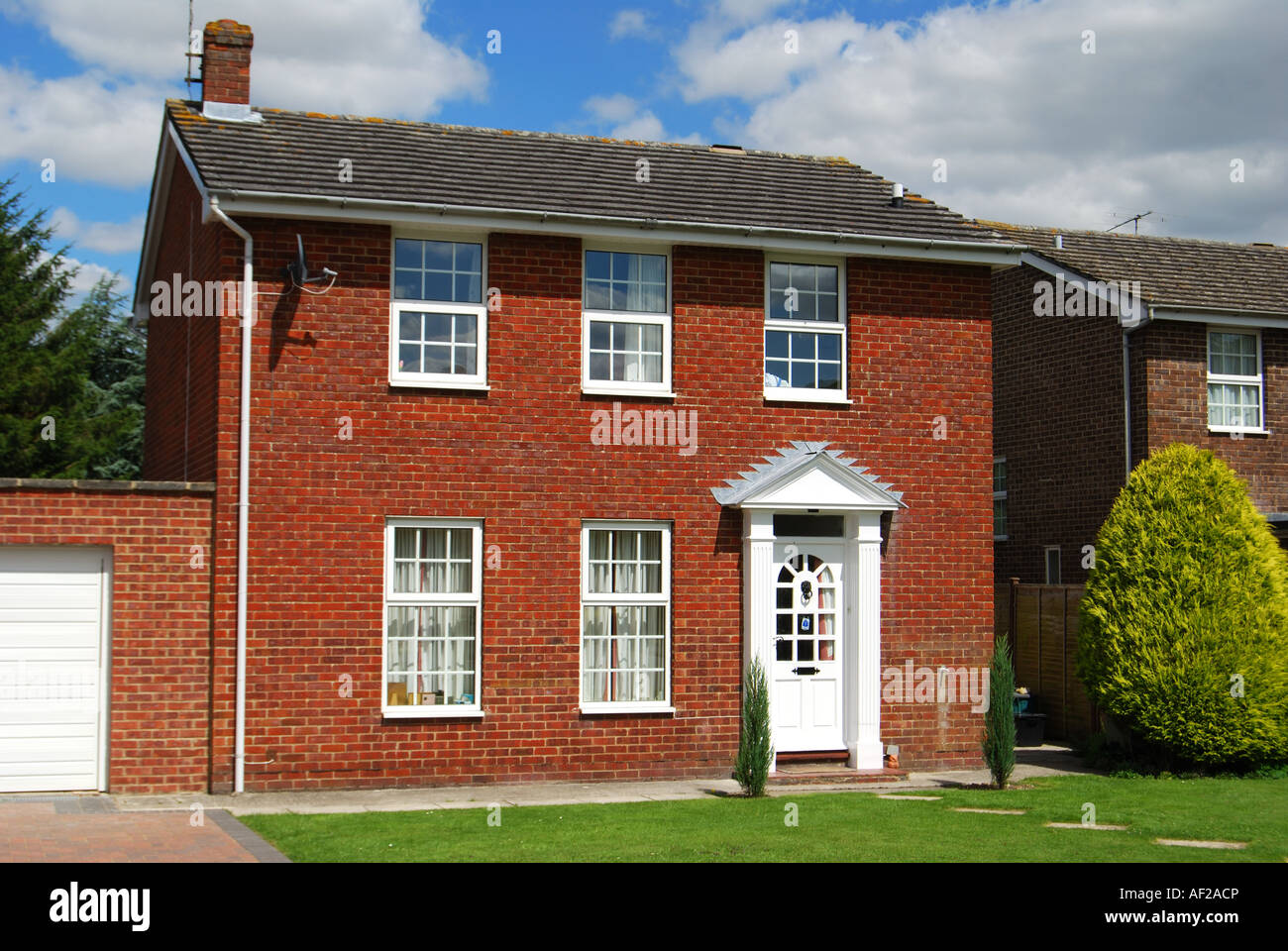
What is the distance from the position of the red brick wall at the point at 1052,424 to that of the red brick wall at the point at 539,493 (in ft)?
15.1

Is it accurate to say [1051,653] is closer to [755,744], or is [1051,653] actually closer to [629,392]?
[755,744]

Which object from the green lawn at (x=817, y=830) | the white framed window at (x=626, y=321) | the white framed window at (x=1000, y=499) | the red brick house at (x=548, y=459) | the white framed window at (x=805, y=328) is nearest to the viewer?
the green lawn at (x=817, y=830)

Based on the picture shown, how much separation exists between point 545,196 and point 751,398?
128 inches

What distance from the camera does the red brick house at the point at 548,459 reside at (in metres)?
14.0

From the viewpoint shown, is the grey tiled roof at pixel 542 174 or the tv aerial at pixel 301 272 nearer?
the tv aerial at pixel 301 272

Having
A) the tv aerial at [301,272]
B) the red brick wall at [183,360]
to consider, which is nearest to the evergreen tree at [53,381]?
the red brick wall at [183,360]

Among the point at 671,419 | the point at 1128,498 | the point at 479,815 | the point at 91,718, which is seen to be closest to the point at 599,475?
the point at 671,419

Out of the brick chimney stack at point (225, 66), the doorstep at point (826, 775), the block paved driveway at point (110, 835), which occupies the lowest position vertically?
the doorstep at point (826, 775)

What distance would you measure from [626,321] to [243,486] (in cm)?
455

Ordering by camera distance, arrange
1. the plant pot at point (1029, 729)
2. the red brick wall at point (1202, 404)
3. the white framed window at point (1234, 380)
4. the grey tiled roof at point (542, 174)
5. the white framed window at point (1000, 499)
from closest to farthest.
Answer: the grey tiled roof at point (542, 174) → the plant pot at point (1029, 729) → the red brick wall at point (1202, 404) → the white framed window at point (1234, 380) → the white framed window at point (1000, 499)

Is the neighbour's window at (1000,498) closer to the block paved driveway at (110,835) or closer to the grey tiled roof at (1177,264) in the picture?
the grey tiled roof at (1177,264)

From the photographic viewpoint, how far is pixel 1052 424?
2155 centimetres

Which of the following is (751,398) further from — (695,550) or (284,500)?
(284,500)
